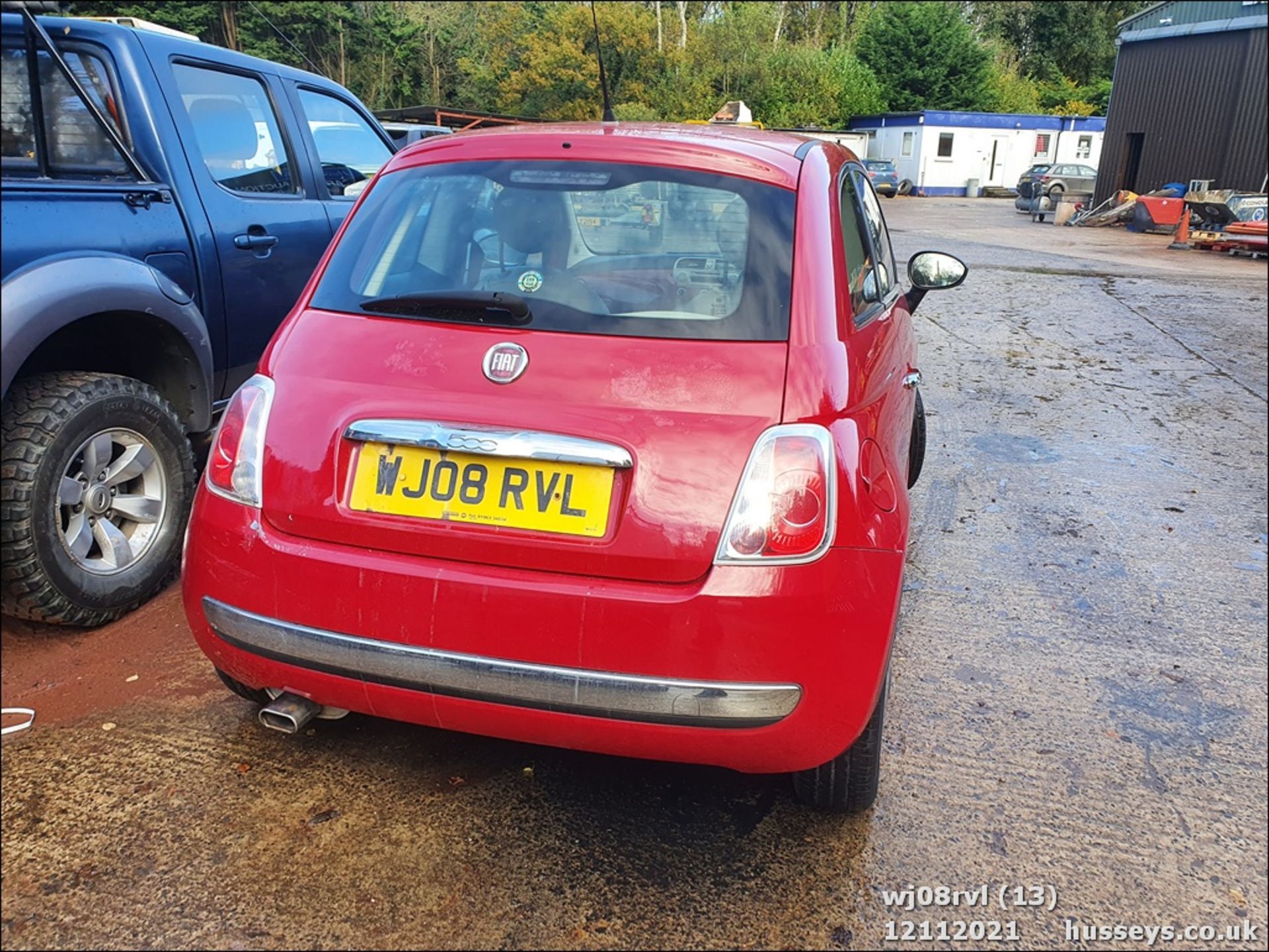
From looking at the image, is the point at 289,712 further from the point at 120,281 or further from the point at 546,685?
the point at 120,281

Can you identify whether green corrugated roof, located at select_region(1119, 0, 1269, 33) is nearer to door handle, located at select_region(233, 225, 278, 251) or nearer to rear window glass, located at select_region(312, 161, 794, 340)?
door handle, located at select_region(233, 225, 278, 251)

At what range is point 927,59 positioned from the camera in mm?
53969

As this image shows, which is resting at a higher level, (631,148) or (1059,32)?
(1059,32)

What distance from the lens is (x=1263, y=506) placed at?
490 centimetres

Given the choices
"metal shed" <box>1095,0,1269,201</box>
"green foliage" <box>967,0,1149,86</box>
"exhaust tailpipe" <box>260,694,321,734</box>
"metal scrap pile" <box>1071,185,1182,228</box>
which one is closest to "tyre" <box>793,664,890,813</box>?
"exhaust tailpipe" <box>260,694,321,734</box>

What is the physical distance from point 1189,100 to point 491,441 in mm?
32200

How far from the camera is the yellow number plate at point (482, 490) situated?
6.84 ft

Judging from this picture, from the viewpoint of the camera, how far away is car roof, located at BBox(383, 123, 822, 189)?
2598mm

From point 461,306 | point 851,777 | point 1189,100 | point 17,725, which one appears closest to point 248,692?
point 17,725

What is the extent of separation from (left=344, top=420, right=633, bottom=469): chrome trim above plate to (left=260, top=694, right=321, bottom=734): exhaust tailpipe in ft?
2.27

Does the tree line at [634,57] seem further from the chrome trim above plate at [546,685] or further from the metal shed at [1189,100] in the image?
the chrome trim above plate at [546,685]

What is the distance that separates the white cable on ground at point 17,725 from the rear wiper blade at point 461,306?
1571mm

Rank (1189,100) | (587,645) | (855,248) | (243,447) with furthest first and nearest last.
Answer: (1189,100)
(855,248)
(243,447)
(587,645)

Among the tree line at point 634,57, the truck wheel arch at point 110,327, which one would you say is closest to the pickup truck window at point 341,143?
the truck wheel arch at point 110,327
